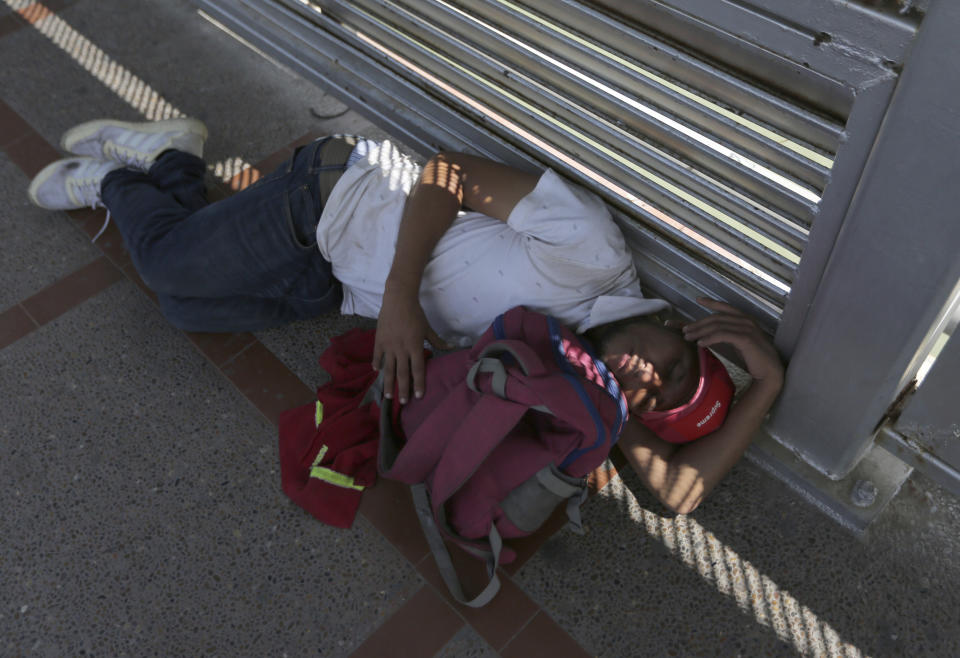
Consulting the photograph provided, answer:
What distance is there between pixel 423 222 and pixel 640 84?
74cm

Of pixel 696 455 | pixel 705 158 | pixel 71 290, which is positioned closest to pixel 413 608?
pixel 696 455

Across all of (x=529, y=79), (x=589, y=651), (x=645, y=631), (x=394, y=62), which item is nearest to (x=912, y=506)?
(x=645, y=631)

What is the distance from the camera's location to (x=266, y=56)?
3.97 m

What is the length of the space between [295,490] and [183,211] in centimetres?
119

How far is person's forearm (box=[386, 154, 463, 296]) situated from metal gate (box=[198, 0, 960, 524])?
31 centimetres

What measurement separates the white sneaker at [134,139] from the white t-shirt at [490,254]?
114 centimetres

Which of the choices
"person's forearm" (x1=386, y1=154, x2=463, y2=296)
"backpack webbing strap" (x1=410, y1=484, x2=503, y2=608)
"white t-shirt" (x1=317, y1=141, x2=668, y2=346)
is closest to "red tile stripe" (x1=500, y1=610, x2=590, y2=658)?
"backpack webbing strap" (x1=410, y1=484, x2=503, y2=608)

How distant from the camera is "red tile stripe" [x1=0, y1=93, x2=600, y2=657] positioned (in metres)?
2.32

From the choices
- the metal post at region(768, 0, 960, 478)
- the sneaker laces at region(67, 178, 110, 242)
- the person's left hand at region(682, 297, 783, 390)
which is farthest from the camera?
the sneaker laces at region(67, 178, 110, 242)

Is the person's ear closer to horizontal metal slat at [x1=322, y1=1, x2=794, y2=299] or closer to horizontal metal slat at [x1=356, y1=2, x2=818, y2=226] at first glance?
horizontal metal slat at [x1=322, y1=1, x2=794, y2=299]

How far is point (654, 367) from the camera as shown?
2182 millimetres

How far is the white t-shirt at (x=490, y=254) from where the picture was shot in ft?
7.36

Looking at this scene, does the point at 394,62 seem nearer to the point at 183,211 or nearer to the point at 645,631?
the point at 183,211

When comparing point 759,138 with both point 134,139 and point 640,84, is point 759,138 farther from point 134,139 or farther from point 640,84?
point 134,139
